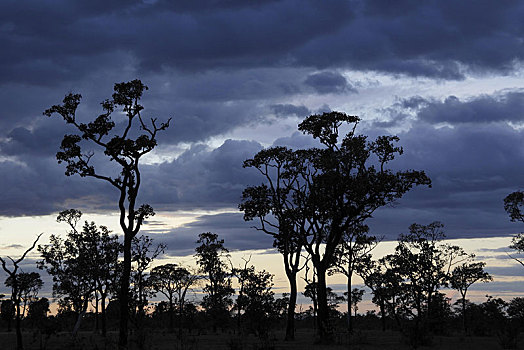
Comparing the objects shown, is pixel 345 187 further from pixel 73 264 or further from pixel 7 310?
pixel 7 310

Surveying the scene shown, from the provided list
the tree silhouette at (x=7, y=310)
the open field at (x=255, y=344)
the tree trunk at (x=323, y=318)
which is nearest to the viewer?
the open field at (x=255, y=344)

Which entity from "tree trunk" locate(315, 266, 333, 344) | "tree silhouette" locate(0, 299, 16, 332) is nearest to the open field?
"tree trunk" locate(315, 266, 333, 344)

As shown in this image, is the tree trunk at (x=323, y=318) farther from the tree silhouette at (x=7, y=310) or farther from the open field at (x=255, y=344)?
the tree silhouette at (x=7, y=310)

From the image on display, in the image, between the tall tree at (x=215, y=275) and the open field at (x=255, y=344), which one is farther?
the tall tree at (x=215, y=275)

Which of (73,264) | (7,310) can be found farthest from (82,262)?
(7,310)

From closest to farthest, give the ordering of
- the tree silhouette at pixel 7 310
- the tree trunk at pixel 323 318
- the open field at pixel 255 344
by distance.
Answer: the open field at pixel 255 344 → the tree trunk at pixel 323 318 → the tree silhouette at pixel 7 310

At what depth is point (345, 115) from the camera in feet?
151

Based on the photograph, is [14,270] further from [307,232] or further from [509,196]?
[509,196]

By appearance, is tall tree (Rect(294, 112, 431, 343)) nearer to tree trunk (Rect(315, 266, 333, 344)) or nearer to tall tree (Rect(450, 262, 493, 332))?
tree trunk (Rect(315, 266, 333, 344))

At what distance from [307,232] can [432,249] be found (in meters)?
40.8

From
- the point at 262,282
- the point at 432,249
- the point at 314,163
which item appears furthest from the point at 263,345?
the point at 432,249

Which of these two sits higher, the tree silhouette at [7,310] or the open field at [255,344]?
the tree silhouette at [7,310]

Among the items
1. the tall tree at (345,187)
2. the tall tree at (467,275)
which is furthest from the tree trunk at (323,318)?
the tall tree at (467,275)

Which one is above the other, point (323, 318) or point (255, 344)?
Answer: point (323, 318)
